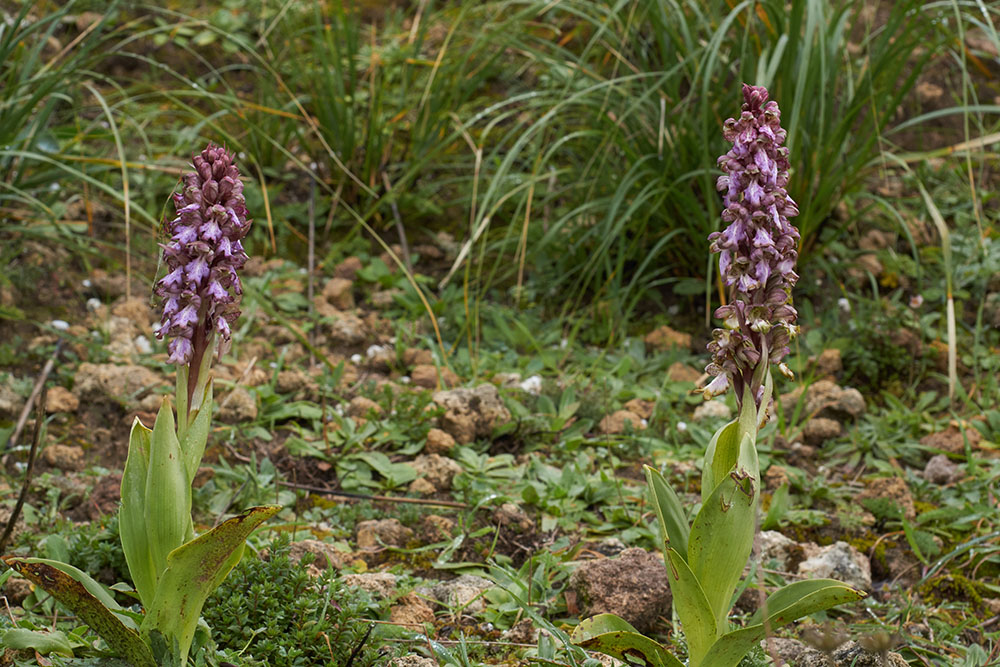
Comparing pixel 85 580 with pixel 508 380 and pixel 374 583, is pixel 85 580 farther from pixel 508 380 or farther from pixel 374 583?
pixel 508 380

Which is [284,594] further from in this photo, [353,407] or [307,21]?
[307,21]

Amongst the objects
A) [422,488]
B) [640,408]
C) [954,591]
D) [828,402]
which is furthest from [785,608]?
[828,402]

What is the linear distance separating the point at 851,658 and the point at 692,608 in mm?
435

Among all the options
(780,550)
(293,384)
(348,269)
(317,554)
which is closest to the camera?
(317,554)

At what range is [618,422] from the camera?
3.01 meters

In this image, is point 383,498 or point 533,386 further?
point 533,386

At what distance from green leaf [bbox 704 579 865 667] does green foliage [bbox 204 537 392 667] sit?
2.12 feet

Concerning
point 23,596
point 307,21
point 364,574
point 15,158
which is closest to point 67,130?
point 15,158

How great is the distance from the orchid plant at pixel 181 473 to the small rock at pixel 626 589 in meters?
0.80

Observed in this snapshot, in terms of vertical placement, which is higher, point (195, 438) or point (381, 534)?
point (195, 438)

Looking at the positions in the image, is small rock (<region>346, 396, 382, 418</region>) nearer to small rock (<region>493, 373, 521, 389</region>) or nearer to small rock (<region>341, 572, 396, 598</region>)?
small rock (<region>493, 373, 521, 389</region>)

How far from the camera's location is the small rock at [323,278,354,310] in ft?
12.3

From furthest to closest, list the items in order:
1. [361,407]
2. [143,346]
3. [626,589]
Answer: [143,346]
[361,407]
[626,589]

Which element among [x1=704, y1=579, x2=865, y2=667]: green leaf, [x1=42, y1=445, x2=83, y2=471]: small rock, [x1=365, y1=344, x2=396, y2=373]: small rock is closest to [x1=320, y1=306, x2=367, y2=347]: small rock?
[x1=365, y1=344, x2=396, y2=373]: small rock
